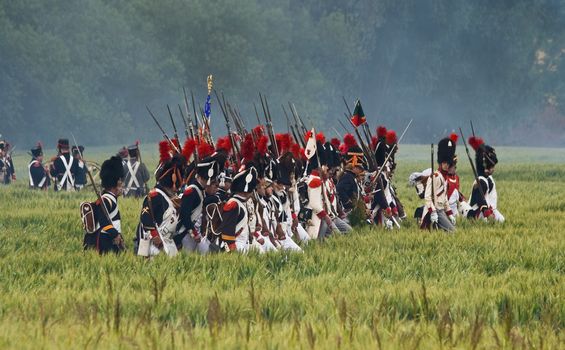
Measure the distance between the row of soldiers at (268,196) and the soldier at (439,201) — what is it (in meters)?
0.02

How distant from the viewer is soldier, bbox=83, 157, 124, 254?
13.3m

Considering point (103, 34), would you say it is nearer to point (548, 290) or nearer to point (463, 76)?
point (463, 76)

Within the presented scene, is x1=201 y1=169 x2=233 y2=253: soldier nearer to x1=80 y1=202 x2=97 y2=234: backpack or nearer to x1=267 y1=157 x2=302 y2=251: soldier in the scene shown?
x1=267 y1=157 x2=302 y2=251: soldier

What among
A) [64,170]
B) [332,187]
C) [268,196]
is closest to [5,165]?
[64,170]

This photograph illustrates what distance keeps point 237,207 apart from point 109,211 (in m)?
1.55

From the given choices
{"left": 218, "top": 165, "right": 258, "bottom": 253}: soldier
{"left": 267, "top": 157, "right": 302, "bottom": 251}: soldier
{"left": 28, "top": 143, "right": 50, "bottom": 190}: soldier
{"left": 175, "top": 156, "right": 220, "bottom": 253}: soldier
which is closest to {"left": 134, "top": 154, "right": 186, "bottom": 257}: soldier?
{"left": 175, "top": 156, "right": 220, "bottom": 253}: soldier

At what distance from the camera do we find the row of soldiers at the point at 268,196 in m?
13.4

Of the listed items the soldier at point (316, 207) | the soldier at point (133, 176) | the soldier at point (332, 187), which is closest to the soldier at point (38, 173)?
the soldier at point (133, 176)

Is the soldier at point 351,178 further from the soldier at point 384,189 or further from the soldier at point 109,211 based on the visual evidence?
the soldier at point 109,211

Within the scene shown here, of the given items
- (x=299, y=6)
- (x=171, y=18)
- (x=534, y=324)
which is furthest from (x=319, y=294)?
(x=299, y=6)

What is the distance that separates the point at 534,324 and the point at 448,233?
284 inches

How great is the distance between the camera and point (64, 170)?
29953 millimetres

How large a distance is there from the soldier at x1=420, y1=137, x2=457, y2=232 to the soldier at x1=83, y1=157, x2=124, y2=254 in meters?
5.69

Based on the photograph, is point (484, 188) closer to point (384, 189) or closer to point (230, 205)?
point (384, 189)
